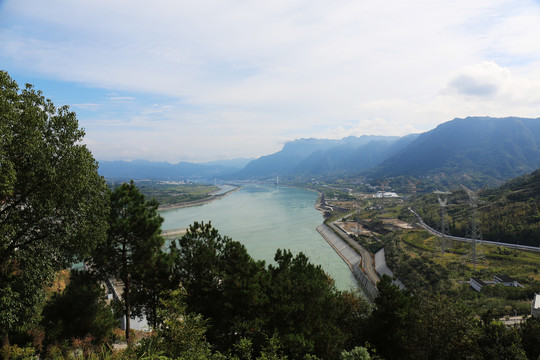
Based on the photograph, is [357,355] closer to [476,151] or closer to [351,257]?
[351,257]

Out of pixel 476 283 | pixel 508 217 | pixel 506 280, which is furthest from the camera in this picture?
pixel 508 217

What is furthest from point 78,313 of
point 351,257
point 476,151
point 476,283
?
point 476,151

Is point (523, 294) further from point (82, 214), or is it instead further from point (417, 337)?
point (82, 214)

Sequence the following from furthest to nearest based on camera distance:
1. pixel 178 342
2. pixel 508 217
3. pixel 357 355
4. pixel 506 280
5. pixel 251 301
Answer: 1. pixel 508 217
2. pixel 506 280
3. pixel 251 301
4. pixel 357 355
5. pixel 178 342

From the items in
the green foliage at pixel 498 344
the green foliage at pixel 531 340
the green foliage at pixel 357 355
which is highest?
the green foliage at pixel 357 355

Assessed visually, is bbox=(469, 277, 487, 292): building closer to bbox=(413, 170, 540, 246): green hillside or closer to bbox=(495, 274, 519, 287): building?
bbox=(495, 274, 519, 287): building

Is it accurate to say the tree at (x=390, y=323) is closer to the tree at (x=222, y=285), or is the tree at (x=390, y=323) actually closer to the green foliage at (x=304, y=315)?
the green foliage at (x=304, y=315)

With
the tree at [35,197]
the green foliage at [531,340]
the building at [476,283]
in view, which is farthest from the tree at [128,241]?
the building at [476,283]
